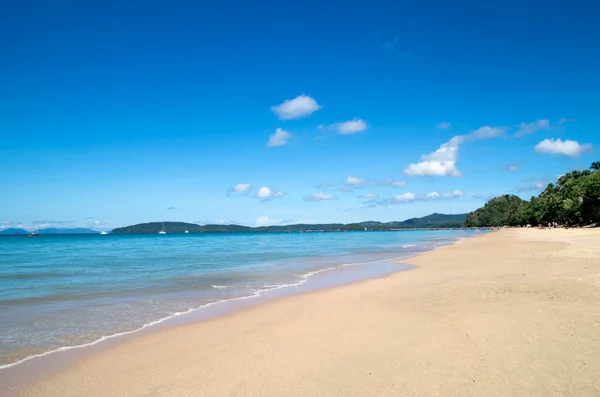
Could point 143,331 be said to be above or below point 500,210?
below

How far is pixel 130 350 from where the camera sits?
7.18 meters

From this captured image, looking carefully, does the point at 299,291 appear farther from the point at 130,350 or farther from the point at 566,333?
the point at 566,333

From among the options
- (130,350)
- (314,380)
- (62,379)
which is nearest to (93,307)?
(130,350)

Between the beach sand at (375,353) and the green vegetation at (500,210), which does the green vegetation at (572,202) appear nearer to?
the green vegetation at (500,210)

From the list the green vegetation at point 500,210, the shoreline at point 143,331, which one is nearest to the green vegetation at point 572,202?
the green vegetation at point 500,210

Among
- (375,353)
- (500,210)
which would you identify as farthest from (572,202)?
(500,210)

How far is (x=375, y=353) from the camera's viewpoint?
6.17 meters

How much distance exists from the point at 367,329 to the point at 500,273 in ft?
32.3

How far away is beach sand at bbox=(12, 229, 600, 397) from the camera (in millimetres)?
4941

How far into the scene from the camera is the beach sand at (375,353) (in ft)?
16.2

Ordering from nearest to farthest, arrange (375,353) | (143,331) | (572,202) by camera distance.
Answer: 1. (375,353)
2. (143,331)
3. (572,202)

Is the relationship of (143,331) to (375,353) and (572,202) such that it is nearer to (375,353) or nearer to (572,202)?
(375,353)

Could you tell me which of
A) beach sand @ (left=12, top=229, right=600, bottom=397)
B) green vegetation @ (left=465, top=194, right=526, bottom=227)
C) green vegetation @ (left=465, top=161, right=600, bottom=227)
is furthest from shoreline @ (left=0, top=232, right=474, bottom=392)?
green vegetation @ (left=465, top=194, right=526, bottom=227)

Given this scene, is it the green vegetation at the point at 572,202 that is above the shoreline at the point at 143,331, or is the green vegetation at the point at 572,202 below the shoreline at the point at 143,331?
above
